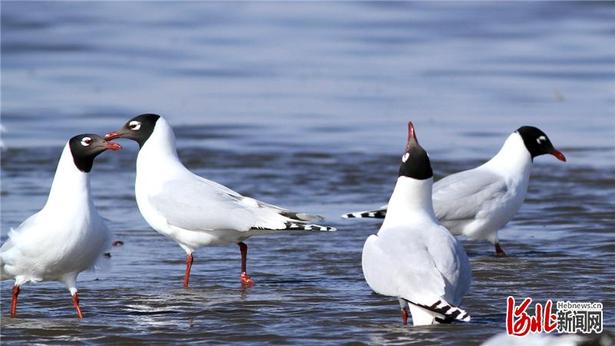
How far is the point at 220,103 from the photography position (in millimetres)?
18656

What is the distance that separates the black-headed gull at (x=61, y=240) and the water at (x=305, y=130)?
0.98 ft

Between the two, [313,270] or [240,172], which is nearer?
[313,270]

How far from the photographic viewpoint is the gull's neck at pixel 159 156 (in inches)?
396

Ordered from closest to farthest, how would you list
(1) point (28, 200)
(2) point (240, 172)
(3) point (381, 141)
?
1. (1) point (28, 200)
2. (2) point (240, 172)
3. (3) point (381, 141)

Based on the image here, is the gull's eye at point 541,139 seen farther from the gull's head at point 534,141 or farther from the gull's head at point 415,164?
the gull's head at point 415,164

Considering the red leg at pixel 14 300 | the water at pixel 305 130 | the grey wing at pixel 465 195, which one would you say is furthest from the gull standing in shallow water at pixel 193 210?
the grey wing at pixel 465 195

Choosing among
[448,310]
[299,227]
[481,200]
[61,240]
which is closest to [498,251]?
[481,200]

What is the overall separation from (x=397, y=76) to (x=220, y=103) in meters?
3.23

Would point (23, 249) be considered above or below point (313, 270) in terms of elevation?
above

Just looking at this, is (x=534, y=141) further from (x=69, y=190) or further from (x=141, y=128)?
(x=69, y=190)

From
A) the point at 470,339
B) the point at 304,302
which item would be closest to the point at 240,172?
the point at 304,302

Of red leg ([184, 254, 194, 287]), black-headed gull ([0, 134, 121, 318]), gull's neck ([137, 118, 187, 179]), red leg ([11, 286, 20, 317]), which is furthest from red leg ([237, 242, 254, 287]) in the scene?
red leg ([11, 286, 20, 317])

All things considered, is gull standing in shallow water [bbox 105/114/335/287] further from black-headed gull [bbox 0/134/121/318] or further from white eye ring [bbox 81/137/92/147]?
black-headed gull [bbox 0/134/121/318]

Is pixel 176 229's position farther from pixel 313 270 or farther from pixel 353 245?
pixel 353 245
